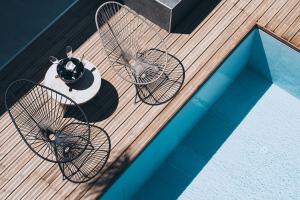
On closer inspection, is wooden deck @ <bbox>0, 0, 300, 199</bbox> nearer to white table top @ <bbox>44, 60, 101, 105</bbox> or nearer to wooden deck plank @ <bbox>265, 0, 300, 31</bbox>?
wooden deck plank @ <bbox>265, 0, 300, 31</bbox>

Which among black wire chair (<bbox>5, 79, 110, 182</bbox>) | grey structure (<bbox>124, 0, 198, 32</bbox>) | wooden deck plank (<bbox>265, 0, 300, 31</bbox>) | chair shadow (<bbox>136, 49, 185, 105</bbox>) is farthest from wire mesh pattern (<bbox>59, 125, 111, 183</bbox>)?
wooden deck plank (<bbox>265, 0, 300, 31</bbox>)

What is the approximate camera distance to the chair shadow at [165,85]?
6.25 m

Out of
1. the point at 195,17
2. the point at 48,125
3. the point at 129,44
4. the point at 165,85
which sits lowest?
the point at 48,125

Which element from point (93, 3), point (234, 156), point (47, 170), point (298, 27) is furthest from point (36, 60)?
point (298, 27)

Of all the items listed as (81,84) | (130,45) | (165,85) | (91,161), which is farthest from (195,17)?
(91,161)

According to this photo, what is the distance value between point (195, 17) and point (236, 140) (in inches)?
82.2

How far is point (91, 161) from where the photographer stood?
19.1 feet

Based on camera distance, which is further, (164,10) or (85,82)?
(164,10)

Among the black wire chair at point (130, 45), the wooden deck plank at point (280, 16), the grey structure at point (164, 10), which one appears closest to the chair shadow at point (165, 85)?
the black wire chair at point (130, 45)

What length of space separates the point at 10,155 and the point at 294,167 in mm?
4289

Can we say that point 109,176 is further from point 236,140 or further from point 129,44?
point 236,140

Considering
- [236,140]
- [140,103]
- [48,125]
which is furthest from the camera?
[236,140]

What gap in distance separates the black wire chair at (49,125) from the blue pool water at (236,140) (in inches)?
43.0

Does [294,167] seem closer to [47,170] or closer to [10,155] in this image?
[47,170]
